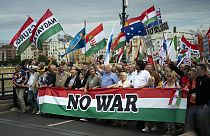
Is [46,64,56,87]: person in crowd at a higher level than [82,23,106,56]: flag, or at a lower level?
lower

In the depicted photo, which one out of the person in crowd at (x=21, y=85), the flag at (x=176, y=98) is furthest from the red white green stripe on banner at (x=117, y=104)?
the person in crowd at (x=21, y=85)

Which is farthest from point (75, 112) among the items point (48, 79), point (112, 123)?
point (48, 79)

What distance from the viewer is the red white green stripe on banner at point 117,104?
7.40 meters

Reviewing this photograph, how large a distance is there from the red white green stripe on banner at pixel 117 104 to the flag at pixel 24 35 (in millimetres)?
3034

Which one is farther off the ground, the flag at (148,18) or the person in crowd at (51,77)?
the flag at (148,18)

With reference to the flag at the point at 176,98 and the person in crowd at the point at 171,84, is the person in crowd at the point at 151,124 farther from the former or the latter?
the flag at the point at 176,98

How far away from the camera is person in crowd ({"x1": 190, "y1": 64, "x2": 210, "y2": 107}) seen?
20.0ft

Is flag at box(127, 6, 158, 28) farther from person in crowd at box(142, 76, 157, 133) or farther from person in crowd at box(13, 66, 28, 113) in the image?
person in crowd at box(13, 66, 28, 113)

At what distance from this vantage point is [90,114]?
8.84m

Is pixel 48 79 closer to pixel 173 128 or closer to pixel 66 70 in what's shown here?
pixel 66 70

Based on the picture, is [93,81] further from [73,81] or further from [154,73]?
[154,73]

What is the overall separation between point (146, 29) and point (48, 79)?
3.84m

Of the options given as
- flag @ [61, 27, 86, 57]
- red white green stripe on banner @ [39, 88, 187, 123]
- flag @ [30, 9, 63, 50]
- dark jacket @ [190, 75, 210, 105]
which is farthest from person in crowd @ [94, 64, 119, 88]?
flag @ [30, 9, 63, 50]

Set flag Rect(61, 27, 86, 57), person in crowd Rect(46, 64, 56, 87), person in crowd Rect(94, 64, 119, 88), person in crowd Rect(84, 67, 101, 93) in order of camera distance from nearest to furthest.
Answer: person in crowd Rect(94, 64, 119, 88)
person in crowd Rect(84, 67, 101, 93)
person in crowd Rect(46, 64, 56, 87)
flag Rect(61, 27, 86, 57)
